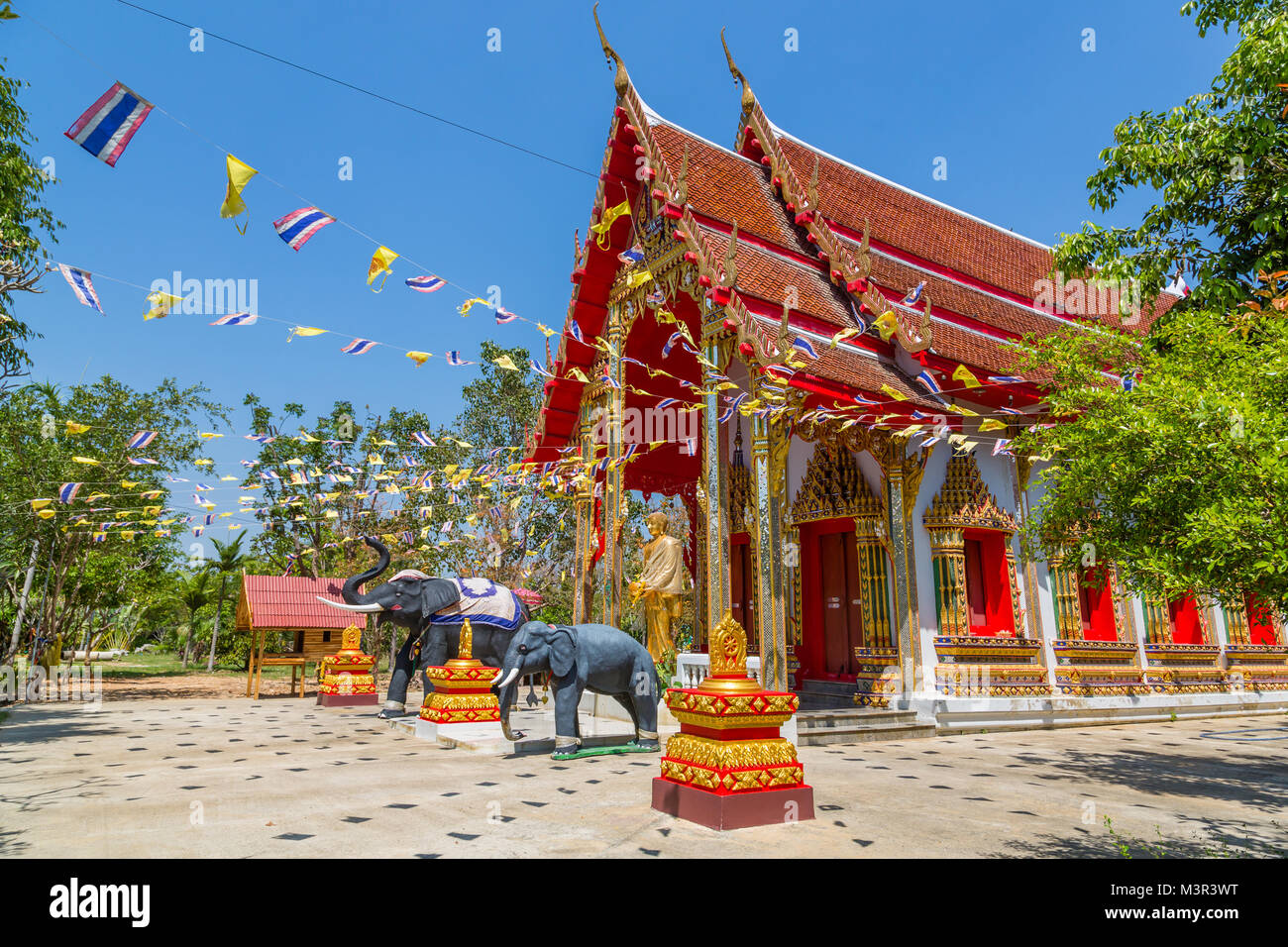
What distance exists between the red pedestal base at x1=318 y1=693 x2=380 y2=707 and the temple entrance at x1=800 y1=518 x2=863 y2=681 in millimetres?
7392

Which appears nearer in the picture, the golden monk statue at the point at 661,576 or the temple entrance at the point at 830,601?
the golden monk statue at the point at 661,576

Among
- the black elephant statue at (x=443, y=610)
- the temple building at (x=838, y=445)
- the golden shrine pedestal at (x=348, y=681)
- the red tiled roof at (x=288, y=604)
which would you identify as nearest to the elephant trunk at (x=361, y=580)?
the black elephant statue at (x=443, y=610)

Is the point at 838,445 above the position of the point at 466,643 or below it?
above

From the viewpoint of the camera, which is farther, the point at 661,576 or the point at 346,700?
the point at 346,700

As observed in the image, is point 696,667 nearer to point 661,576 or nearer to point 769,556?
point 661,576

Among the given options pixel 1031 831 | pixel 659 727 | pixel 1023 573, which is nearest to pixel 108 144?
pixel 1031 831

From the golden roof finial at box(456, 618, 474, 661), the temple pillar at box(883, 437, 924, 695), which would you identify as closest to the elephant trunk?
the golden roof finial at box(456, 618, 474, 661)

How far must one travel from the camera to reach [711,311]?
950 centimetres

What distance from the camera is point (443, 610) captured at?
34.1ft

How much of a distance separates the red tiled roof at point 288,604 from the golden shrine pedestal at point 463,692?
6591mm

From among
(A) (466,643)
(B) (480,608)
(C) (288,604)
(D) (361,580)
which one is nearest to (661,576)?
(B) (480,608)

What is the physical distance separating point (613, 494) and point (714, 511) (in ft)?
7.45

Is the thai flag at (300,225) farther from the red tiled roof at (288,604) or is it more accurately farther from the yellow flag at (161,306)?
the red tiled roof at (288,604)

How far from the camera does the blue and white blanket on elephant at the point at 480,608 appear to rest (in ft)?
34.0
